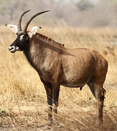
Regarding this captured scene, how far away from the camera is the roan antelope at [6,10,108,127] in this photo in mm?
5473

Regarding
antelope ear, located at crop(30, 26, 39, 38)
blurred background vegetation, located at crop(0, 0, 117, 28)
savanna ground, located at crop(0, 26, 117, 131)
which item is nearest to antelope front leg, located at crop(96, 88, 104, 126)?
savanna ground, located at crop(0, 26, 117, 131)

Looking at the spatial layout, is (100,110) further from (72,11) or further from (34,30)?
(72,11)

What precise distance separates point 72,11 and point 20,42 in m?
76.3

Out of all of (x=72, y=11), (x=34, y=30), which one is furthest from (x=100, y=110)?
(x=72, y=11)

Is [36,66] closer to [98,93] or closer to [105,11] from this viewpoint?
[98,93]

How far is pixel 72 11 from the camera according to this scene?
265 feet

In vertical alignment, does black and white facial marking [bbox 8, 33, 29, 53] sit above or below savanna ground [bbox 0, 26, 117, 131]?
above

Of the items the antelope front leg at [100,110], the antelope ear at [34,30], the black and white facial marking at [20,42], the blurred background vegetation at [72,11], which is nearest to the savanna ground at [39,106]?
the antelope front leg at [100,110]

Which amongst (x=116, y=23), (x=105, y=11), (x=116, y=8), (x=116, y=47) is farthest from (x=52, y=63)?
(x=105, y=11)

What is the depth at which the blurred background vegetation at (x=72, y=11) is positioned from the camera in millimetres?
63381

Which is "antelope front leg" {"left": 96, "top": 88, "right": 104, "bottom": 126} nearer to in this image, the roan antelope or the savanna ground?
the roan antelope

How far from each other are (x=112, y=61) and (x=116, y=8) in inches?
2377

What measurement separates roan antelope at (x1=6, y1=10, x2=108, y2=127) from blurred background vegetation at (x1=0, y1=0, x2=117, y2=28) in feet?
170

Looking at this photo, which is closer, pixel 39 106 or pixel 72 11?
pixel 39 106
